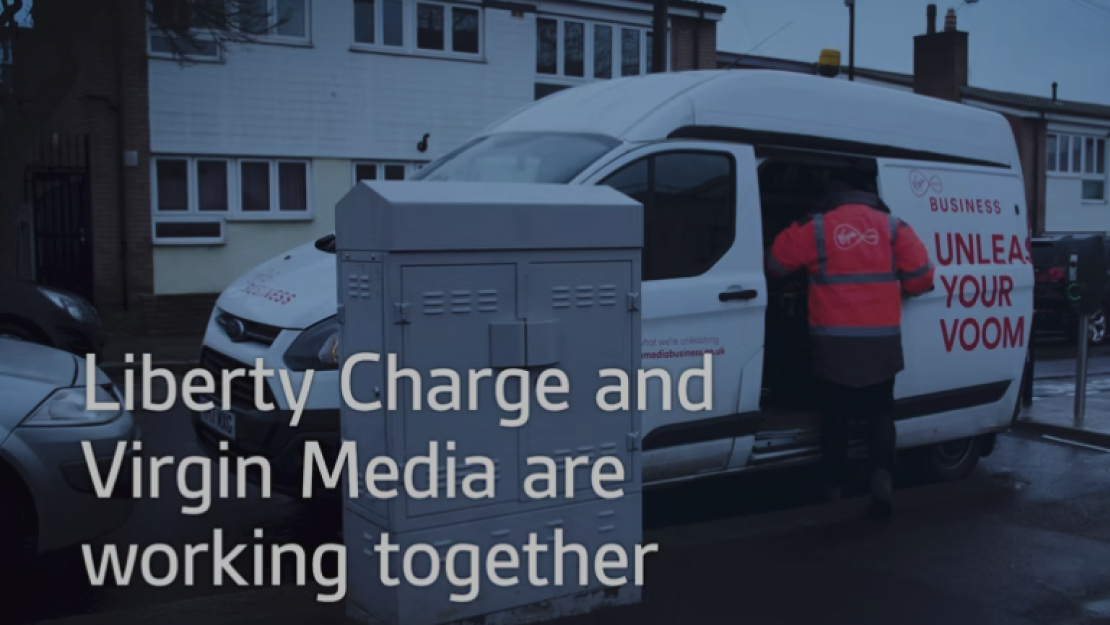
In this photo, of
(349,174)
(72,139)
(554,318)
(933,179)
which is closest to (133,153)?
(72,139)

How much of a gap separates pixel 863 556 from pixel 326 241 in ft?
11.0

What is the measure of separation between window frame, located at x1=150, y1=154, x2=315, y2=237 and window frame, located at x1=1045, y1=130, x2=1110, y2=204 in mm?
23723

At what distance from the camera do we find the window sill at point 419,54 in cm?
2006

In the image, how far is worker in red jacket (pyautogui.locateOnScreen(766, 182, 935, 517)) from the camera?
20.6ft

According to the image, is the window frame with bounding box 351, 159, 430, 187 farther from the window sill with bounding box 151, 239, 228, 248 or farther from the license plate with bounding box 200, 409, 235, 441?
the license plate with bounding box 200, 409, 235, 441

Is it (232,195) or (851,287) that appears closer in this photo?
(851,287)

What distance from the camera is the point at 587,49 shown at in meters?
22.7

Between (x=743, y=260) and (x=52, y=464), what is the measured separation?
11.7ft

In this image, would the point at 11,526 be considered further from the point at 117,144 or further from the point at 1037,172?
the point at 1037,172

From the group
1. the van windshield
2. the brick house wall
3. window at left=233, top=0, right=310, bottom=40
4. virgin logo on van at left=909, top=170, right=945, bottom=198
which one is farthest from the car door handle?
the brick house wall

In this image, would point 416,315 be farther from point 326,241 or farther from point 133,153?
point 133,153

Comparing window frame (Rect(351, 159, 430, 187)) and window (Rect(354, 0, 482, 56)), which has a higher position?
window (Rect(354, 0, 482, 56))

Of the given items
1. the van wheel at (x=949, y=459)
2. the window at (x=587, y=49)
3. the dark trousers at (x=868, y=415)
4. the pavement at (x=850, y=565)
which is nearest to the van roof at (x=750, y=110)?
the dark trousers at (x=868, y=415)

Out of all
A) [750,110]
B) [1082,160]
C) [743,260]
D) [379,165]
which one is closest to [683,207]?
[743,260]
